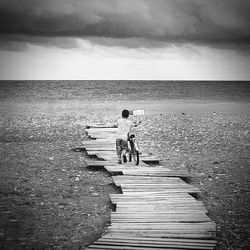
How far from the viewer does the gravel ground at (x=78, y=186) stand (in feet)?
21.9

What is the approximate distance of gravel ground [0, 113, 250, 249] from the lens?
6.67 m

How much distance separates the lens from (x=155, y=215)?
6848mm

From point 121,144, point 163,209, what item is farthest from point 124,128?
point 163,209

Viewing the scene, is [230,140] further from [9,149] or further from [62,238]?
[62,238]

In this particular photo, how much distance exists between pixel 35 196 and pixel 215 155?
27.2 feet

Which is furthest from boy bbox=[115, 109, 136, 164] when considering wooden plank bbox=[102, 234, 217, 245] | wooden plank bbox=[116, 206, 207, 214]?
wooden plank bbox=[102, 234, 217, 245]

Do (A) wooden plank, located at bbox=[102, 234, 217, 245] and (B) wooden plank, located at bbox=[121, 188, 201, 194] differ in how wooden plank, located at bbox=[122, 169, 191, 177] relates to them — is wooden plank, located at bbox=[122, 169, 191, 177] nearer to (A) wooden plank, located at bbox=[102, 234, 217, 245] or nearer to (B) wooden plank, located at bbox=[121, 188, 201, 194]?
(B) wooden plank, located at bbox=[121, 188, 201, 194]

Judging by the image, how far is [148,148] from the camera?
1565 centimetres

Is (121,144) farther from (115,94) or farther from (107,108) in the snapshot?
(115,94)

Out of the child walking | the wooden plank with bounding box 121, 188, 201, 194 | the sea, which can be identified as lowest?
the wooden plank with bounding box 121, 188, 201, 194

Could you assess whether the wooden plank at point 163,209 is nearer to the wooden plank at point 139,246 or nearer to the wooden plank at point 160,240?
the wooden plank at point 160,240

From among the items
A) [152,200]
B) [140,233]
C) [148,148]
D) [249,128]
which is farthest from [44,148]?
[249,128]

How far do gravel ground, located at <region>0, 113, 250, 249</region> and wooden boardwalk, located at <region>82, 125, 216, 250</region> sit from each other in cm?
46

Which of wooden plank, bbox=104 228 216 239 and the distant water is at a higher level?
the distant water
